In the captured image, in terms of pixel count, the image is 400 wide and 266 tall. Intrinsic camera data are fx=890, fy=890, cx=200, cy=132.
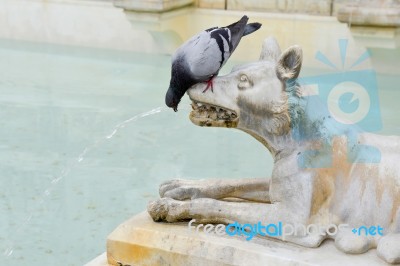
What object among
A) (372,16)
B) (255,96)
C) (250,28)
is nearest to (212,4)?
(372,16)

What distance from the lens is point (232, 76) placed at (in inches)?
105

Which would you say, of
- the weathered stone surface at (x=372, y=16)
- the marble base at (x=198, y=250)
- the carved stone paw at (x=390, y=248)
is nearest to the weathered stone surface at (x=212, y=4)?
the weathered stone surface at (x=372, y=16)

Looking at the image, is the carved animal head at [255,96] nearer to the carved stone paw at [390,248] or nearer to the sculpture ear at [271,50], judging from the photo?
the sculpture ear at [271,50]

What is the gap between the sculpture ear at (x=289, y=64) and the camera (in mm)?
2533

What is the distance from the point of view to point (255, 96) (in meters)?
2.61

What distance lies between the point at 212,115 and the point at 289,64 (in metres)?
0.29

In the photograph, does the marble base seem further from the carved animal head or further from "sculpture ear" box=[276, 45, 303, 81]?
"sculpture ear" box=[276, 45, 303, 81]

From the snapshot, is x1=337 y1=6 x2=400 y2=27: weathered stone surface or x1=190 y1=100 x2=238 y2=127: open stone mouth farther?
x1=337 y1=6 x2=400 y2=27: weathered stone surface

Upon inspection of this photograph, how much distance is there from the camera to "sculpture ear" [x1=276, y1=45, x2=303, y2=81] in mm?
2533

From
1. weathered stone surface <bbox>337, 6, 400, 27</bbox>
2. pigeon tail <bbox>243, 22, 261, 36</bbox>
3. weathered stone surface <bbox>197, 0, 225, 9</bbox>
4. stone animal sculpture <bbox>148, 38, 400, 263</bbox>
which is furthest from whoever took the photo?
weathered stone surface <bbox>197, 0, 225, 9</bbox>

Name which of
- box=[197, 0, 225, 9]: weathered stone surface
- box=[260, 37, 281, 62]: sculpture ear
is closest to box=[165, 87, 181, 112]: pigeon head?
box=[260, 37, 281, 62]: sculpture ear

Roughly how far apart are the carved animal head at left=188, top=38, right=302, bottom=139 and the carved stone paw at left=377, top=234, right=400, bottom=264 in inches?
16.7

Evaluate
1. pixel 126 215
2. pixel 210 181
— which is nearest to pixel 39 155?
pixel 126 215

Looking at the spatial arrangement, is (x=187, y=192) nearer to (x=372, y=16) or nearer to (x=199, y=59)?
(x=199, y=59)
